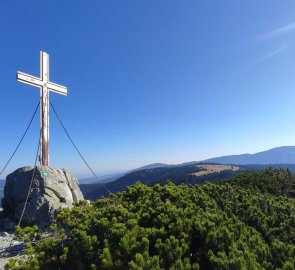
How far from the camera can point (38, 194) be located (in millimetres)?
13367

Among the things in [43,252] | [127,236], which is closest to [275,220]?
[127,236]

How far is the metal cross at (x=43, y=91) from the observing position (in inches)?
567

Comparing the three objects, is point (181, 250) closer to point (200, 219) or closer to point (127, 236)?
point (127, 236)

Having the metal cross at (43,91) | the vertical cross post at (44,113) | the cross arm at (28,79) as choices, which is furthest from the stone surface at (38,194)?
the cross arm at (28,79)

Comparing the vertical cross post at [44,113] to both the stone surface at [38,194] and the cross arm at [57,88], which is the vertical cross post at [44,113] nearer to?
the cross arm at [57,88]

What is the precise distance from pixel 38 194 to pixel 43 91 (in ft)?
16.5

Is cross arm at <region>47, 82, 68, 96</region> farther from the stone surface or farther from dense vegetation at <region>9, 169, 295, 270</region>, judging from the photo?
dense vegetation at <region>9, 169, 295, 270</region>

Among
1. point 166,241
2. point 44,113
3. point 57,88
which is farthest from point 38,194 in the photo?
point 166,241

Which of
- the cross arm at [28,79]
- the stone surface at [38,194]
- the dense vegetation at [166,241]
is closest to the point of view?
the dense vegetation at [166,241]

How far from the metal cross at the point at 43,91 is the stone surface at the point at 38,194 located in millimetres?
869

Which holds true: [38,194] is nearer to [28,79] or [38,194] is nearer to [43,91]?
[43,91]

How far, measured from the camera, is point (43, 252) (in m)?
6.36

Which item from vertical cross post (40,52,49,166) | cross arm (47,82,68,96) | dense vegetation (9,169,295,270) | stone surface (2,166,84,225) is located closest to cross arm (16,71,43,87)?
vertical cross post (40,52,49,166)

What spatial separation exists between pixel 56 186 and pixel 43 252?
26.3 feet
